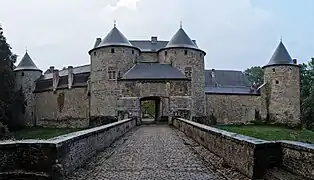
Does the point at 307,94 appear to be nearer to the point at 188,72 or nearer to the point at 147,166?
the point at 188,72

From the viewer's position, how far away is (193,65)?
117 feet

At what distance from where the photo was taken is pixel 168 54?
36.1 metres

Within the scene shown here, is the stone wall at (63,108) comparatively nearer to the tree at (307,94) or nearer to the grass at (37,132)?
the grass at (37,132)

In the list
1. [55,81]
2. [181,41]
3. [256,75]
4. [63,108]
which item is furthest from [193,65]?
[256,75]

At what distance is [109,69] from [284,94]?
1799 cm

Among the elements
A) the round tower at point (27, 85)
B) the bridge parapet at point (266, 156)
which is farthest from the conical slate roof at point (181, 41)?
the bridge parapet at point (266, 156)

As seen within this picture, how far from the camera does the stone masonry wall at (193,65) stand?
35.2 metres

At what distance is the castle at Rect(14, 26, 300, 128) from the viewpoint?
105ft

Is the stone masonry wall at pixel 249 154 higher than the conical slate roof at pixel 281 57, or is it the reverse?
the conical slate roof at pixel 281 57

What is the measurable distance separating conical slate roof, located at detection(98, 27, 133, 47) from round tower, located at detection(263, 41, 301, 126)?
50.3ft

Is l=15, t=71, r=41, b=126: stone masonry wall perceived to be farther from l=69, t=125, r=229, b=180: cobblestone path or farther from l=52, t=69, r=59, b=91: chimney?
l=69, t=125, r=229, b=180: cobblestone path

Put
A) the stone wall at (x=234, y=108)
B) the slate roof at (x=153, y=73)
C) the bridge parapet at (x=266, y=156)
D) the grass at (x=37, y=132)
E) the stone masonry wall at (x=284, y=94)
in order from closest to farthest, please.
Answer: the bridge parapet at (x=266, y=156), the slate roof at (x=153, y=73), the grass at (x=37, y=132), the stone masonry wall at (x=284, y=94), the stone wall at (x=234, y=108)

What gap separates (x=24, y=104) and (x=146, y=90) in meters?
19.0

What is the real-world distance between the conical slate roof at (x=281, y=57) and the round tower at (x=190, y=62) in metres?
8.46
